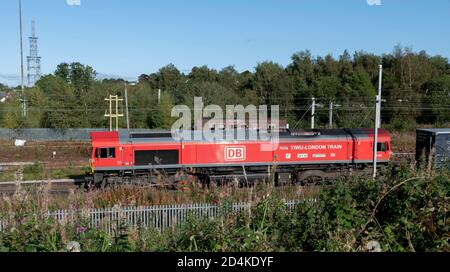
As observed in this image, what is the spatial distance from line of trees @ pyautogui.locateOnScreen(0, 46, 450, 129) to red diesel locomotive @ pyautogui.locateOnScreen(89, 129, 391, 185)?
19.5m

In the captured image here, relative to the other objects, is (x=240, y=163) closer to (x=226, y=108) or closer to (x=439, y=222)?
(x=439, y=222)

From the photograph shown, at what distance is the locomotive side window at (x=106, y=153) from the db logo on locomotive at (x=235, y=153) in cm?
531

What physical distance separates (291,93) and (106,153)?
135 ft

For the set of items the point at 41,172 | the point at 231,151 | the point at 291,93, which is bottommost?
the point at 41,172

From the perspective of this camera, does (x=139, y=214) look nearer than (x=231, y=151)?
Yes

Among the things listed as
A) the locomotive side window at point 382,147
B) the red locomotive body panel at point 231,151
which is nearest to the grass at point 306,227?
the red locomotive body panel at point 231,151

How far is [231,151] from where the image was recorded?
2133 cm

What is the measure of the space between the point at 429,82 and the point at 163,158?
4589cm

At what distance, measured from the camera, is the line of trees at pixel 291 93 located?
156 feet

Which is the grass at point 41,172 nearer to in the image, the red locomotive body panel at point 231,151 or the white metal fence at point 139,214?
the red locomotive body panel at point 231,151

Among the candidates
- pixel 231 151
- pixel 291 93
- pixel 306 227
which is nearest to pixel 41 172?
pixel 231 151

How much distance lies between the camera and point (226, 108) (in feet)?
162

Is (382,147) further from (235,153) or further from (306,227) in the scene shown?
(306,227)

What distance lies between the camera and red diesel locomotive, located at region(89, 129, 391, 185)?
20.2 meters
